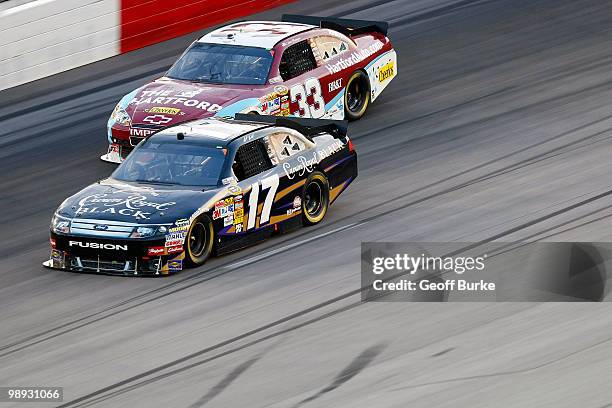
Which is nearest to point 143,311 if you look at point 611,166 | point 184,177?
point 184,177

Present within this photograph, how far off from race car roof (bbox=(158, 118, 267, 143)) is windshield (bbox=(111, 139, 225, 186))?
0.19 metres

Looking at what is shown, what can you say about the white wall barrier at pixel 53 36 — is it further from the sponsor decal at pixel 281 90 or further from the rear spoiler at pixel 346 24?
the sponsor decal at pixel 281 90

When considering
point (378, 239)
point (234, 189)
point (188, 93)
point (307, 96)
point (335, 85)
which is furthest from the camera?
point (335, 85)

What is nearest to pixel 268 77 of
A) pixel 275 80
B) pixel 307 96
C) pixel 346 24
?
pixel 275 80

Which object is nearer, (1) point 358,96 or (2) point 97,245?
(2) point 97,245

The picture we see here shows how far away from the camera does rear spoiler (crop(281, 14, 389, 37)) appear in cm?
2125

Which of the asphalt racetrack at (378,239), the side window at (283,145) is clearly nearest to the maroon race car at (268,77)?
the asphalt racetrack at (378,239)

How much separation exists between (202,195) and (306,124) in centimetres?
270

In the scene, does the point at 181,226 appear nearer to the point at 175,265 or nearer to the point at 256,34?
the point at 175,265

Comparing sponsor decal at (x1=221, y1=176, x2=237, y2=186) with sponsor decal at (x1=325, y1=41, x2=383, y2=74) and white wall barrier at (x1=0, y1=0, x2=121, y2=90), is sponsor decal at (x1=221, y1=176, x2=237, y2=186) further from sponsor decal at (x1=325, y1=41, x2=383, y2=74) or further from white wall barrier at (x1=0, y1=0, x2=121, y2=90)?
white wall barrier at (x1=0, y1=0, x2=121, y2=90)

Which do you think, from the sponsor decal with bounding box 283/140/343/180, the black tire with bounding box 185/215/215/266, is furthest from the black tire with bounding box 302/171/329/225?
the black tire with bounding box 185/215/215/266

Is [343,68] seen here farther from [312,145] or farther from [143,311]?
[143,311]

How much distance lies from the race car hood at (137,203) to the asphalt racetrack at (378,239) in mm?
612

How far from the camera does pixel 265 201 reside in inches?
621
